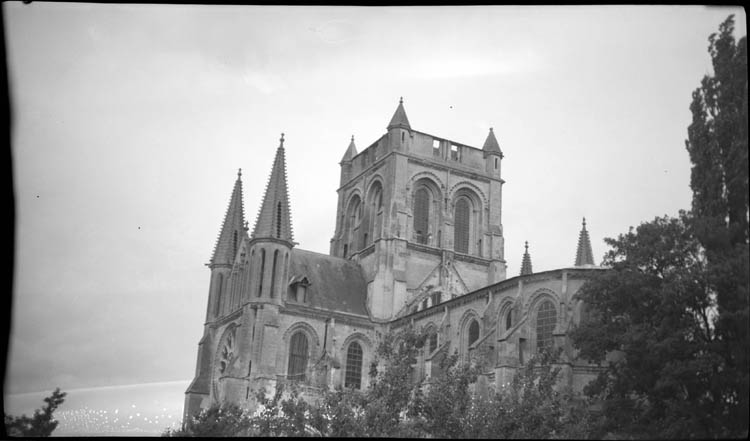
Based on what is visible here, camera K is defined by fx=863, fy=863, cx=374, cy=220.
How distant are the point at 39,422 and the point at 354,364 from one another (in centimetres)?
3509

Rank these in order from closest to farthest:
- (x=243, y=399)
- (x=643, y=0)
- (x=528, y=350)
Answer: (x=643, y=0) → (x=528, y=350) → (x=243, y=399)

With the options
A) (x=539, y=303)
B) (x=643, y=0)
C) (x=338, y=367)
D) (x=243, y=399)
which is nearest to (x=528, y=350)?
(x=539, y=303)

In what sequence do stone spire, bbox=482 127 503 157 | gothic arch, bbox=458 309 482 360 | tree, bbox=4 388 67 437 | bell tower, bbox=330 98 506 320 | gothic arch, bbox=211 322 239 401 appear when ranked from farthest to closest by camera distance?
stone spire, bbox=482 127 503 157
bell tower, bbox=330 98 506 320
gothic arch, bbox=211 322 239 401
gothic arch, bbox=458 309 482 360
tree, bbox=4 388 67 437

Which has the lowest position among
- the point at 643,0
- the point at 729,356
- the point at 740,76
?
the point at 729,356

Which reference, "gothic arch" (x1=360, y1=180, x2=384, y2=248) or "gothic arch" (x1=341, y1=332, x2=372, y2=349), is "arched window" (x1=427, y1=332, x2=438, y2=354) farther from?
"gothic arch" (x1=360, y1=180, x2=384, y2=248)

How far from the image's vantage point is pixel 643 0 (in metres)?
13.8

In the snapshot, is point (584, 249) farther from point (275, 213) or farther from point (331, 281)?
point (275, 213)

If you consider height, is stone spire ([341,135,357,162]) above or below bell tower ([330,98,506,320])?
above

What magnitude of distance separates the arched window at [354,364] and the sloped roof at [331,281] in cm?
225

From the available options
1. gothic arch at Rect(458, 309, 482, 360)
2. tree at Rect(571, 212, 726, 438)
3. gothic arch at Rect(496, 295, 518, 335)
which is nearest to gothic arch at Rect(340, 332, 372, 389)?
gothic arch at Rect(458, 309, 482, 360)

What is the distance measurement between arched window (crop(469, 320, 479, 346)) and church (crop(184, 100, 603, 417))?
0.05 m

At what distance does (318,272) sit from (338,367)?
7368mm

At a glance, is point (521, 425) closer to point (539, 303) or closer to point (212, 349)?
point (539, 303)

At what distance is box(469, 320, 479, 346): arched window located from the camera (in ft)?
152
